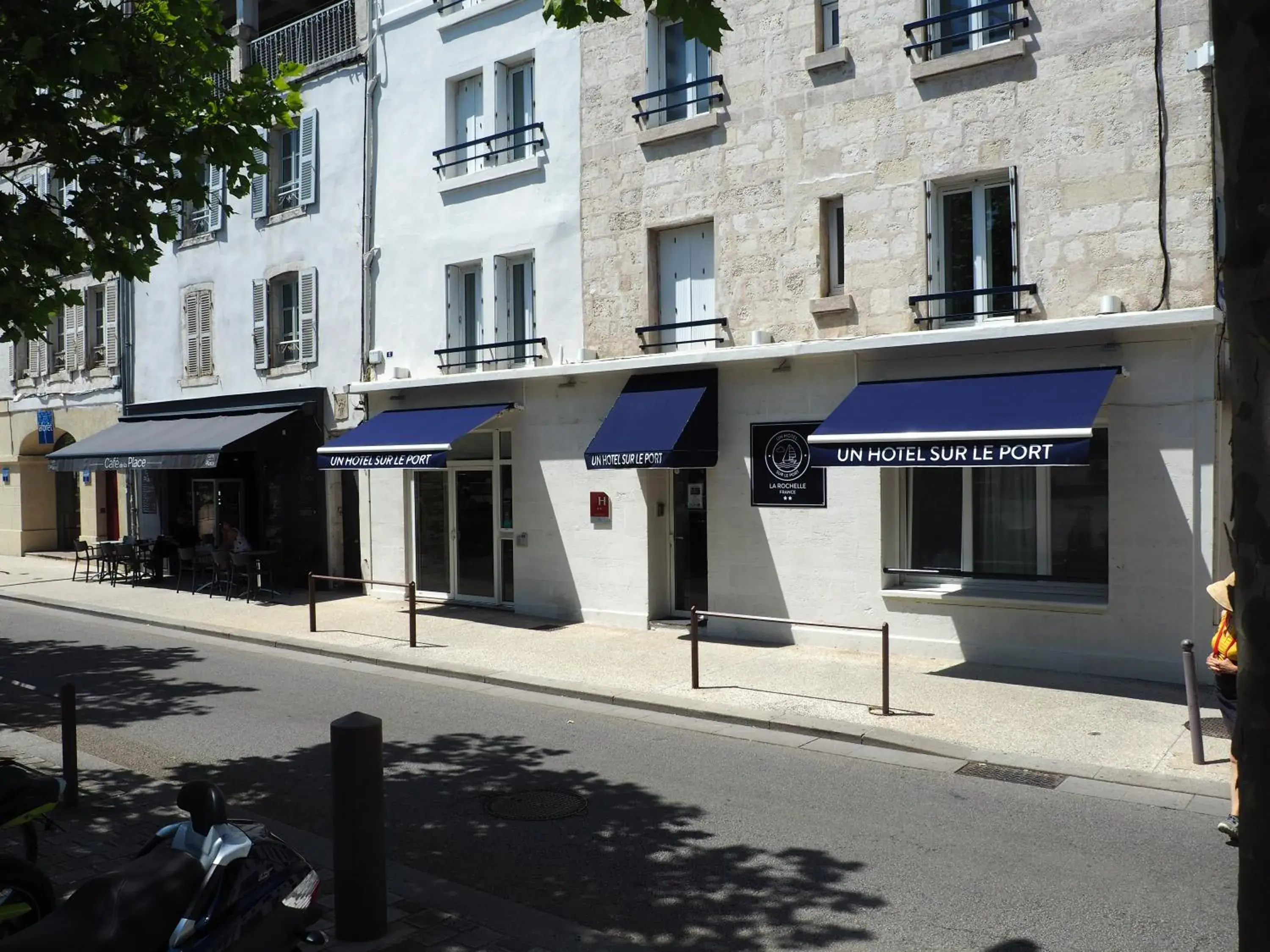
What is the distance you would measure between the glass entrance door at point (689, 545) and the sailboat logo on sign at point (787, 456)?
1315 mm

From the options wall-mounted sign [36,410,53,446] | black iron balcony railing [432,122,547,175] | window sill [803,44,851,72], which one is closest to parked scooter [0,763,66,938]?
window sill [803,44,851,72]

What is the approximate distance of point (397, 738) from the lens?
358 inches

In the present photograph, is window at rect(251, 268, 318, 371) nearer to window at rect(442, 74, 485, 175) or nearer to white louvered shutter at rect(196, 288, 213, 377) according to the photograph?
white louvered shutter at rect(196, 288, 213, 377)

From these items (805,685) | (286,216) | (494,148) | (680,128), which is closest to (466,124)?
(494,148)

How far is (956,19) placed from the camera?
1219 centimetres

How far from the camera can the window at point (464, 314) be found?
653 inches

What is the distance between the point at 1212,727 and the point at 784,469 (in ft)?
18.2

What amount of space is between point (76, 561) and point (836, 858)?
18917 millimetres

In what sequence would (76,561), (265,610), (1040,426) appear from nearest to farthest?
(1040,426)
(265,610)
(76,561)

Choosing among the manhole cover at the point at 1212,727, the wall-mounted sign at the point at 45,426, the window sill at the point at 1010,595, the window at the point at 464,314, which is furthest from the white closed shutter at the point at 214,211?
the manhole cover at the point at 1212,727

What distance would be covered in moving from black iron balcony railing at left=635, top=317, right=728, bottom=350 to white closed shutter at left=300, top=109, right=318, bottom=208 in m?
7.68

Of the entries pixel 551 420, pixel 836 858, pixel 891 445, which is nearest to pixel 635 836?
pixel 836 858

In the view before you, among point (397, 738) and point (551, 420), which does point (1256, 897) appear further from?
point (551, 420)

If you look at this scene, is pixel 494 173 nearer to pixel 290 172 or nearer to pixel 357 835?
pixel 290 172
